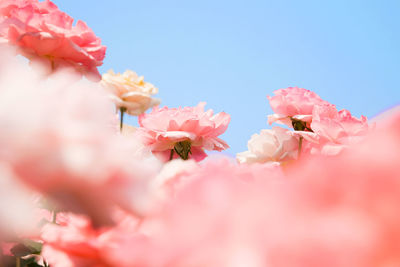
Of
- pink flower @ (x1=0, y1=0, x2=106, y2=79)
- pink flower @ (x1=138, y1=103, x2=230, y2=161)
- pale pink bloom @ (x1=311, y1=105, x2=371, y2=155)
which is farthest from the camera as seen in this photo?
pink flower @ (x1=138, y1=103, x2=230, y2=161)

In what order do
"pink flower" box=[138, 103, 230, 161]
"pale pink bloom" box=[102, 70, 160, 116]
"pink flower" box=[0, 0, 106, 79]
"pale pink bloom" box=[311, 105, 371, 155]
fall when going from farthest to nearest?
"pale pink bloom" box=[102, 70, 160, 116], "pink flower" box=[138, 103, 230, 161], "pale pink bloom" box=[311, 105, 371, 155], "pink flower" box=[0, 0, 106, 79]

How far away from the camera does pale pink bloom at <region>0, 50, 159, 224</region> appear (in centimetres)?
11

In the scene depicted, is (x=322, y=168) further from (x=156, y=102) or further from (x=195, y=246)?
(x=156, y=102)

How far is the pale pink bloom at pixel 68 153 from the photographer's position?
0.11 metres

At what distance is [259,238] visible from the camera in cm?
10

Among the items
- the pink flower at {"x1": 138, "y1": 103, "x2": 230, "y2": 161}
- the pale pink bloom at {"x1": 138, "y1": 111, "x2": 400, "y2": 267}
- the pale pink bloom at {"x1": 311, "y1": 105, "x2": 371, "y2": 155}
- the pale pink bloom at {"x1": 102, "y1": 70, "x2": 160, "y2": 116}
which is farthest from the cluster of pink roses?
the pale pink bloom at {"x1": 102, "y1": 70, "x2": 160, "y2": 116}

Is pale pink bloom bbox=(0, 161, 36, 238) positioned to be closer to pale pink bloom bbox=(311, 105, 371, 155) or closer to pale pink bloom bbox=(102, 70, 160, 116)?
pale pink bloom bbox=(311, 105, 371, 155)

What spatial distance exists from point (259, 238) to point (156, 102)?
147 centimetres

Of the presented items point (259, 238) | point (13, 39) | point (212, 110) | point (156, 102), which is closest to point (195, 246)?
point (259, 238)

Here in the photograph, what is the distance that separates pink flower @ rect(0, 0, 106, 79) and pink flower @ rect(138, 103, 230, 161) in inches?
9.1

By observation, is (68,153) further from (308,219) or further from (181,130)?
(181,130)

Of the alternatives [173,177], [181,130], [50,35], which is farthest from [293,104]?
[173,177]

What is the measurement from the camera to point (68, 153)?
0.11 meters

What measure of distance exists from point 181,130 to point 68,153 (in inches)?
35.3
